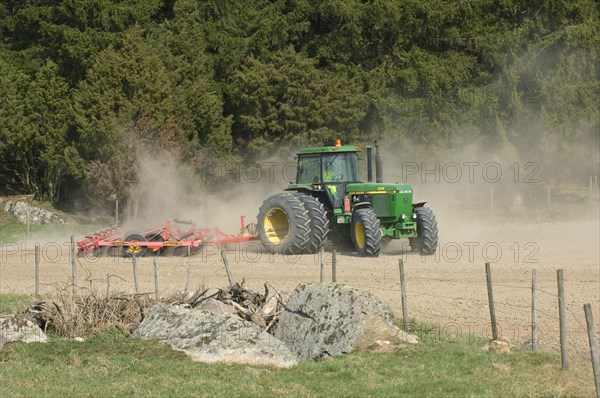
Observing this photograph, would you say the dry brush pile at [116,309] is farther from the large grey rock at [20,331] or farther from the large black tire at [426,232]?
the large black tire at [426,232]

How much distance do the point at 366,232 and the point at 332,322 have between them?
912cm

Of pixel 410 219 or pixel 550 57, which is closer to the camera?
pixel 410 219

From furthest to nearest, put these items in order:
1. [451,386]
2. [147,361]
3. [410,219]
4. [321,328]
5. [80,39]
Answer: [80,39]
[410,219]
[321,328]
[147,361]
[451,386]

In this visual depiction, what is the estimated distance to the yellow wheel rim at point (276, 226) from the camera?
24094mm

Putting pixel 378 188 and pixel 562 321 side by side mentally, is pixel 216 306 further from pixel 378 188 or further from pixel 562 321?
pixel 378 188

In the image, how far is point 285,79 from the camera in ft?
121

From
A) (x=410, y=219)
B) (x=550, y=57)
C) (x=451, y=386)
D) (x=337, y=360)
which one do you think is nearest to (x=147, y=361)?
(x=337, y=360)

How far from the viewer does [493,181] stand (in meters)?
39.2

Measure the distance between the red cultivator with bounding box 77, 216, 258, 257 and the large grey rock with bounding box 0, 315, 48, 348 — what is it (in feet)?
29.3

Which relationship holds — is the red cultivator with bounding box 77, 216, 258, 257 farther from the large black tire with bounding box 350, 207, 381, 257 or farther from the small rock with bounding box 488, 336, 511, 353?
the small rock with bounding box 488, 336, 511, 353

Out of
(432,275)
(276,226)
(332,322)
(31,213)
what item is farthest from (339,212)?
(31,213)

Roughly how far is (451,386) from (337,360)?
6.21 ft

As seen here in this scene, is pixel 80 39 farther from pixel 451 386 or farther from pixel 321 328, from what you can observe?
pixel 451 386

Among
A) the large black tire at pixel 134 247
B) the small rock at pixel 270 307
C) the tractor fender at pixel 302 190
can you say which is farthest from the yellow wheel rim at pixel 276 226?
the small rock at pixel 270 307
